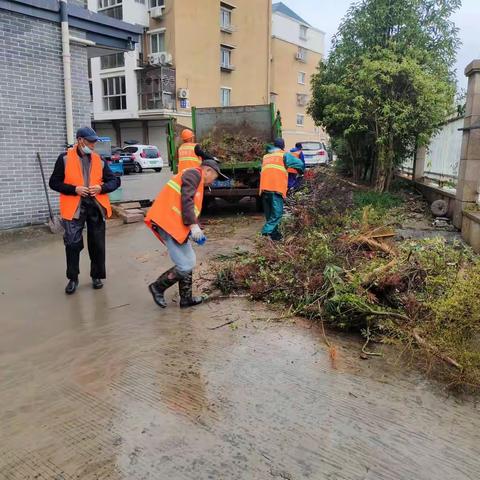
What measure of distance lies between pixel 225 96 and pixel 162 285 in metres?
32.6

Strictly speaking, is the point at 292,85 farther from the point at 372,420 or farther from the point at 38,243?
the point at 372,420

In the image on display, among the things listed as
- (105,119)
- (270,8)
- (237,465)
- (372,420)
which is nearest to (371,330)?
(372,420)

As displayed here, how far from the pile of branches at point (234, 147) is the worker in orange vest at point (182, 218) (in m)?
5.02

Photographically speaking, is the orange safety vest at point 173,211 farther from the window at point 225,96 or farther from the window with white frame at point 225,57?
the window with white frame at point 225,57

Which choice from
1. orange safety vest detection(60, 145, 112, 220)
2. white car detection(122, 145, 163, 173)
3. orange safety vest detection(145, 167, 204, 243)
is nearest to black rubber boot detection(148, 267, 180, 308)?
orange safety vest detection(145, 167, 204, 243)

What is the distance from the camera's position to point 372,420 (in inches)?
104

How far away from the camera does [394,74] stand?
9.88 m

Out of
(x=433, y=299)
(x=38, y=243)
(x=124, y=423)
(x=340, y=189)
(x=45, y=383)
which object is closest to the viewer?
(x=124, y=423)

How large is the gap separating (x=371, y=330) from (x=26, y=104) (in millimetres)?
6411

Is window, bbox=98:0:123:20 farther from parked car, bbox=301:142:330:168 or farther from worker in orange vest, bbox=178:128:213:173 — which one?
worker in orange vest, bbox=178:128:213:173

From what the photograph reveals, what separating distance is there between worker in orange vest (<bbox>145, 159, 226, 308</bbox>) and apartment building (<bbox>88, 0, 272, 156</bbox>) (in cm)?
2731

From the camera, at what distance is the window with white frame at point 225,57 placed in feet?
113

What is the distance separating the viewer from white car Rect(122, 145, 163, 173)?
24.4m

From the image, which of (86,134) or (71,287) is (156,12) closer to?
(86,134)
